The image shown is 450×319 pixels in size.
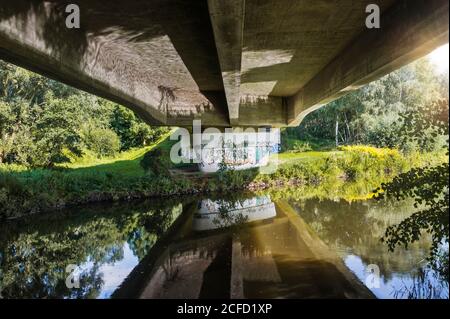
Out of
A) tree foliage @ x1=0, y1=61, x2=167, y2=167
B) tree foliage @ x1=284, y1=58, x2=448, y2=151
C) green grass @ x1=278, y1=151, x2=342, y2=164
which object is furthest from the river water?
tree foliage @ x1=284, y1=58, x2=448, y2=151

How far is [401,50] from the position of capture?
197 inches

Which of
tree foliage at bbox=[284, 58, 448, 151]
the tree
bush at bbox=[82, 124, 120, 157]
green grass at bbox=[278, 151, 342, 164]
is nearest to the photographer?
the tree

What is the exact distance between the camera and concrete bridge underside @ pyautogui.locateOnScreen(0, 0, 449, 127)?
441cm

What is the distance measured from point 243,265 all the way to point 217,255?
110 centimetres

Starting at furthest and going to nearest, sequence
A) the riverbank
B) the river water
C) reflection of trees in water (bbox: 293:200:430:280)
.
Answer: the riverbank
reflection of trees in water (bbox: 293:200:430:280)
the river water

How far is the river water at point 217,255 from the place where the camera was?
631 centimetres

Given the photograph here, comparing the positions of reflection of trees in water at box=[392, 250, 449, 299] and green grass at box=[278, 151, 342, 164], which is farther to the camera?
green grass at box=[278, 151, 342, 164]

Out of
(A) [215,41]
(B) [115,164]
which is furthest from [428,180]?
(B) [115,164]

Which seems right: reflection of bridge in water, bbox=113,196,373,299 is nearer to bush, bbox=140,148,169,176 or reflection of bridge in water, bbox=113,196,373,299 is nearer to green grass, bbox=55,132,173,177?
bush, bbox=140,148,169,176

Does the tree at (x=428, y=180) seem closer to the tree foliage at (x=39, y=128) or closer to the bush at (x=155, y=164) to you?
the bush at (x=155, y=164)

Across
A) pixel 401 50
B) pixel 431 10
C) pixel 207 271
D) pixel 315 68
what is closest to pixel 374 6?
pixel 401 50

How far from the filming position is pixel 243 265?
766cm

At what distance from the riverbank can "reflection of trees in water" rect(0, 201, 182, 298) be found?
4.65ft

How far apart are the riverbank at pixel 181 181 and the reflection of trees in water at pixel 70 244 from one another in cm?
142
